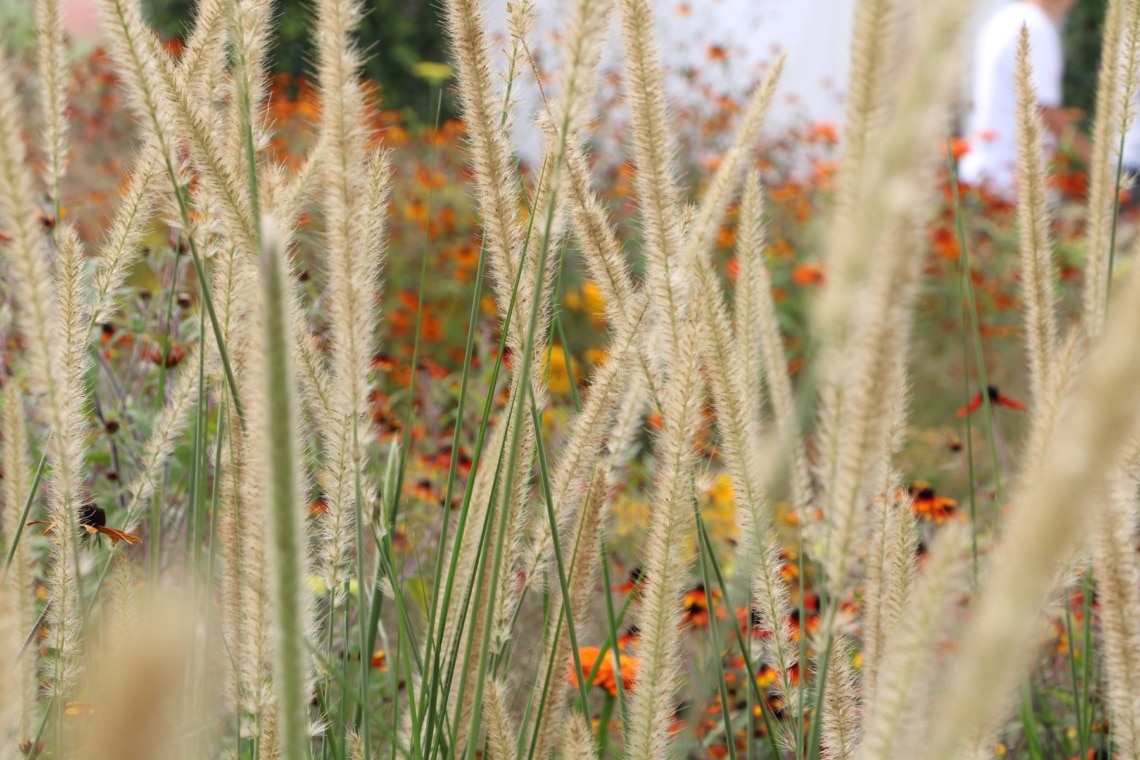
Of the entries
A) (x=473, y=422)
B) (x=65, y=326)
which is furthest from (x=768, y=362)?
(x=473, y=422)

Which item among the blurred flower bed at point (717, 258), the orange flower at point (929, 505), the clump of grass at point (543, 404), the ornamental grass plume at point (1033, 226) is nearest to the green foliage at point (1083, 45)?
the blurred flower bed at point (717, 258)

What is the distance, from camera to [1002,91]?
6145 millimetres

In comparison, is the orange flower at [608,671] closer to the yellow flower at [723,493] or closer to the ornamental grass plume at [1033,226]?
the ornamental grass plume at [1033,226]

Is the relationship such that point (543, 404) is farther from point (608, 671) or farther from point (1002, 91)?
point (1002, 91)

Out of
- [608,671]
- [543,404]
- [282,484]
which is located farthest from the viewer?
[608,671]

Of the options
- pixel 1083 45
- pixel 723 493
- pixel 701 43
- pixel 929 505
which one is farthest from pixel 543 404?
pixel 1083 45

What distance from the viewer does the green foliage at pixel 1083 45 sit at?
11.4 meters

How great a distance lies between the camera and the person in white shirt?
588 centimetres

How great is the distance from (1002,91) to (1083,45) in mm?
6248

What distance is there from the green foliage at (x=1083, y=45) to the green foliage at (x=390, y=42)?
5.74 meters

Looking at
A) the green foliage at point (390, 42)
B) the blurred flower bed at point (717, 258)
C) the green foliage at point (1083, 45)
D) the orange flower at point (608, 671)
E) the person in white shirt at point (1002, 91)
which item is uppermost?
the green foliage at point (1083, 45)

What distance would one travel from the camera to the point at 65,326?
1133 mm

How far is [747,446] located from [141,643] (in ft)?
2.26

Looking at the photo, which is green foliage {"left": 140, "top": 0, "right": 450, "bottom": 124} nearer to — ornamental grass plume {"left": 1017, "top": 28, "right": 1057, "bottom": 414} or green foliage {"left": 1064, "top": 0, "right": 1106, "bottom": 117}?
green foliage {"left": 1064, "top": 0, "right": 1106, "bottom": 117}
